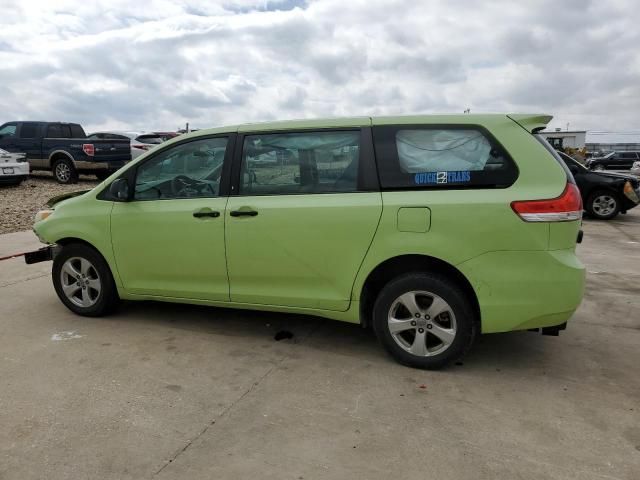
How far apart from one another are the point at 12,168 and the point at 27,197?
147cm

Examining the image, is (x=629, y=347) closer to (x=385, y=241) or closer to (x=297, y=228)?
(x=385, y=241)

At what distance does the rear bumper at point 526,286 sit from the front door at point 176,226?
1938 mm

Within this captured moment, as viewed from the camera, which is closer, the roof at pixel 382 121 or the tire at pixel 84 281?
the roof at pixel 382 121

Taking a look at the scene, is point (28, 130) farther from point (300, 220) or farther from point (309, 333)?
point (300, 220)

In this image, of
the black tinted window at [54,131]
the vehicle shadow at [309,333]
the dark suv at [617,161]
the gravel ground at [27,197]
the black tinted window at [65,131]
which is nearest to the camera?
the vehicle shadow at [309,333]

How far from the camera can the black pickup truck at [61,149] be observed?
14711mm

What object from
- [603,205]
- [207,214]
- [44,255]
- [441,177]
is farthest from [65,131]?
[441,177]

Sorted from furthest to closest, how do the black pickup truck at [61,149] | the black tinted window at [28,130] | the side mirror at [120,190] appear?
the black tinted window at [28,130] < the black pickup truck at [61,149] < the side mirror at [120,190]

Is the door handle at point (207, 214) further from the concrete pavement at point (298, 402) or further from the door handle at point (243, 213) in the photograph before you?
the concrete pavement at point (298, 402)

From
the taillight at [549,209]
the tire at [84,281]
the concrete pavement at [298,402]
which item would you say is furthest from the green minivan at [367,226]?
the concrete pavement at [298,402]

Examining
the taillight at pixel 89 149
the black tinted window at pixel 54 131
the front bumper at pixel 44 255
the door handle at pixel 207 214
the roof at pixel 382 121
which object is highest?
the black tinted window at pixel 54 131

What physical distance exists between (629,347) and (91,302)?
15.0 ft

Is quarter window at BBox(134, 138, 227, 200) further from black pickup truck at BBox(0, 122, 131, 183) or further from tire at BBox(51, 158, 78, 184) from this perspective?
tire at BBox(51, 158, 78, 184)

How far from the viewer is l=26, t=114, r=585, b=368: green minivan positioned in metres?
3.30
